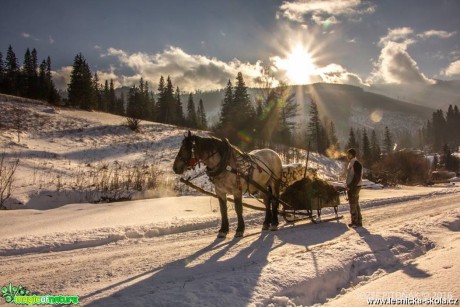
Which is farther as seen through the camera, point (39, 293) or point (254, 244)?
point (254, 244)

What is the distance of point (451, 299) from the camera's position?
363 centimetres

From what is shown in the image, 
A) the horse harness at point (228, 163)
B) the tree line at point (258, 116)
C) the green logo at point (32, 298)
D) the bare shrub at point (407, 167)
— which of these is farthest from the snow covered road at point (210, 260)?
the tree line at point (258, 116)

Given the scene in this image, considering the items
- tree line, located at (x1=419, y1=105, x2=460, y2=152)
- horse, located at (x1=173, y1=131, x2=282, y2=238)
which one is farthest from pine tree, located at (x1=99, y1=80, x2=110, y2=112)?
tree line, located at (x1=419, y1=105, x2=460, y2=152)

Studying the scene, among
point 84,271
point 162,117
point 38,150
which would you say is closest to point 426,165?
point 38,150

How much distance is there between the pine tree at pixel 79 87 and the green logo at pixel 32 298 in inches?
2471

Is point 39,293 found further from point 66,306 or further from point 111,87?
point 111,87

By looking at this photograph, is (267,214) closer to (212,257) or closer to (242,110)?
(212,257)

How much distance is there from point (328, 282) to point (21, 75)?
3588 inches

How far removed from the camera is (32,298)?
4227mm

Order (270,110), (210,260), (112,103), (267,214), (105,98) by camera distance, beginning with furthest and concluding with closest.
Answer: (105,98), (112,103), (270,110), (267,214), (210,260)

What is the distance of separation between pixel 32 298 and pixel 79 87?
2569 inches

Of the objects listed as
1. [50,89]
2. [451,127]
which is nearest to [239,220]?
[50,89]

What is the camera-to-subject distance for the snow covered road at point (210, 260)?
13.7ft

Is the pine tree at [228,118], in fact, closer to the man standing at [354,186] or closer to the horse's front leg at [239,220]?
the man standing at [354,186]
